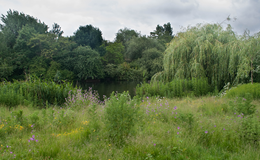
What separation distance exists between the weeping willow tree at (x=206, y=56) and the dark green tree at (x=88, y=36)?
2973 cm

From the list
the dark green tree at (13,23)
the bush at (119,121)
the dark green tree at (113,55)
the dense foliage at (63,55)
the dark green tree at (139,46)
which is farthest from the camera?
the dark green tree at (139,46)

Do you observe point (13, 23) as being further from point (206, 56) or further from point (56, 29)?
point (206, 56)

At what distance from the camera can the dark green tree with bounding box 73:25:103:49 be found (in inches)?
1503

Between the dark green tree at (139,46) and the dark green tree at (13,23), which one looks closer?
the dark green tree at (13,23)

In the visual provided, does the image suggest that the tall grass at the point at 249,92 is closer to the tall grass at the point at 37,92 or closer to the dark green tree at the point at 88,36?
the tall grass at the point at 37,92

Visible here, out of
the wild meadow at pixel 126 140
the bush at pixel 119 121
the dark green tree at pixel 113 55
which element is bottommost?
the wild meadow at pixel 126 140

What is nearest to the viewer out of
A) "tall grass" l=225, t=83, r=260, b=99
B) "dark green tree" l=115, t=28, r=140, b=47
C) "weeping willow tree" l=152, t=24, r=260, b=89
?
"tall grass" l=225, t=83, r=260, b=99

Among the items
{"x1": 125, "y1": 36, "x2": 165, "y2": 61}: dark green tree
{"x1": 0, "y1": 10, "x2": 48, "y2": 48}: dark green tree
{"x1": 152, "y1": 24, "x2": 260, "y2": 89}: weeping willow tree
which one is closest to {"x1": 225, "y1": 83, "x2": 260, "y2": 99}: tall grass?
{"x1": 152, "y1": 24, "x2": 260, "y2": 89}: weeping willow tree

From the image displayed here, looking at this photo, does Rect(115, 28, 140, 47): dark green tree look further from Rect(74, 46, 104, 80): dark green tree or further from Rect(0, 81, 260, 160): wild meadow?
Rect(0, 81, 260, 160): wild meadow

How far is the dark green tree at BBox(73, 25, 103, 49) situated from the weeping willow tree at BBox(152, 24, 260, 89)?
97.5ft

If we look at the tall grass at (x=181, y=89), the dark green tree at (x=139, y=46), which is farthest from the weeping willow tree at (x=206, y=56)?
the dark green tree at (x=139, y=46)

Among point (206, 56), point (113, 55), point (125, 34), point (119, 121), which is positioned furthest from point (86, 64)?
point (119, 121)

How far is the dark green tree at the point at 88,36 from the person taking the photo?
125 ft
